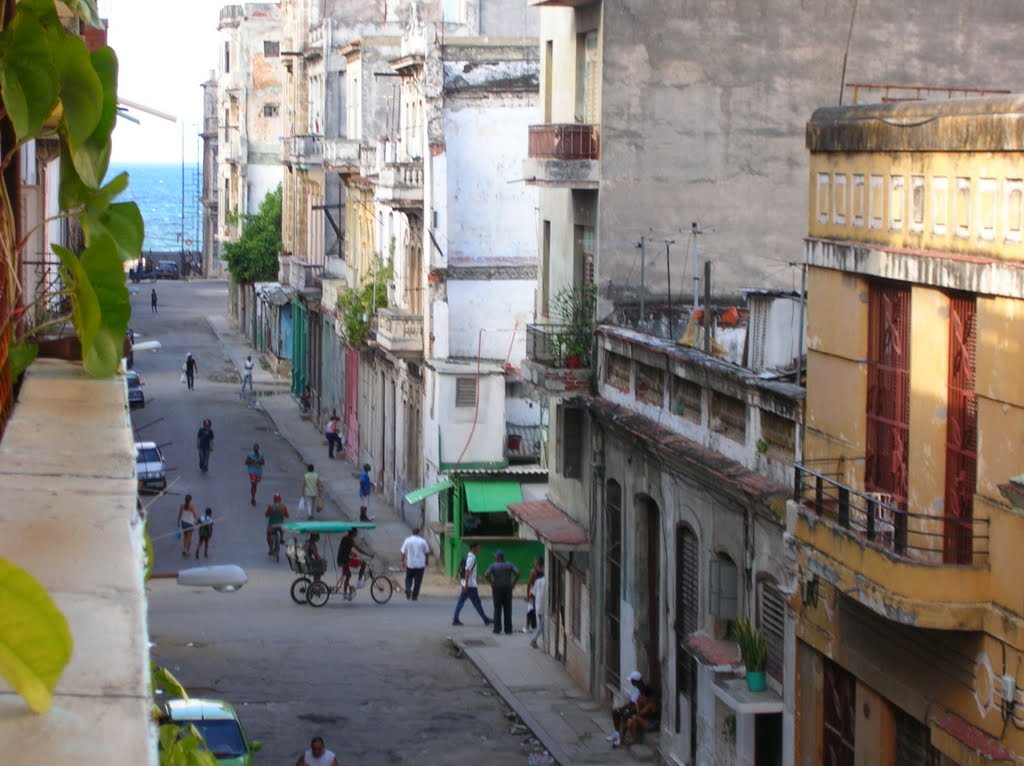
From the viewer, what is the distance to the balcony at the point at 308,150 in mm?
56562

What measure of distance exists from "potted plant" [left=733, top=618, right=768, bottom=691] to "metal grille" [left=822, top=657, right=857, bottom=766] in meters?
1.42

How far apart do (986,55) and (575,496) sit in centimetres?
859

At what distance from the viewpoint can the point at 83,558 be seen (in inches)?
162

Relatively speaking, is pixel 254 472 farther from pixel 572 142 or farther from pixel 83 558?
pixel 83 558

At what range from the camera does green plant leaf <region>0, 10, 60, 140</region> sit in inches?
184

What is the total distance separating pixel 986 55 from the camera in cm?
2502

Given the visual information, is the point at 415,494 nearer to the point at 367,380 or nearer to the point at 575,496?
the point at 575,496

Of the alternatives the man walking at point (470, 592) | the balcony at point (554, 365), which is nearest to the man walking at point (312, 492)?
the man walking at point (470, 592)

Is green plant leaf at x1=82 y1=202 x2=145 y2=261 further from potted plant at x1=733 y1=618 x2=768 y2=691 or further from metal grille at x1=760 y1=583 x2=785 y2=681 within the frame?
potted plant at x1=733 y1=618 x2=768 y2=691

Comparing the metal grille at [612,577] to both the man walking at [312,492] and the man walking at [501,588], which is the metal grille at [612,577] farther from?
the man walking at [312,492]

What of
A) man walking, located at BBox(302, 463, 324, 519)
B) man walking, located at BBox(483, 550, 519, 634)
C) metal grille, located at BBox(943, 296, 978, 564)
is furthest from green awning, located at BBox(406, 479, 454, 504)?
metal grille, located at BBox(943, 296, 978, 564)

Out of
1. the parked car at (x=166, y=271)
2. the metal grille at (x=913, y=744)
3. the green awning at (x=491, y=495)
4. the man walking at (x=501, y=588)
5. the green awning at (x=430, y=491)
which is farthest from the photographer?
the parked car at (x=166, y=271)

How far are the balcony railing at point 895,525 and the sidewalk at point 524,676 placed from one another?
7.07m

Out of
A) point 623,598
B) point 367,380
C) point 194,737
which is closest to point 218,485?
point 367,380
